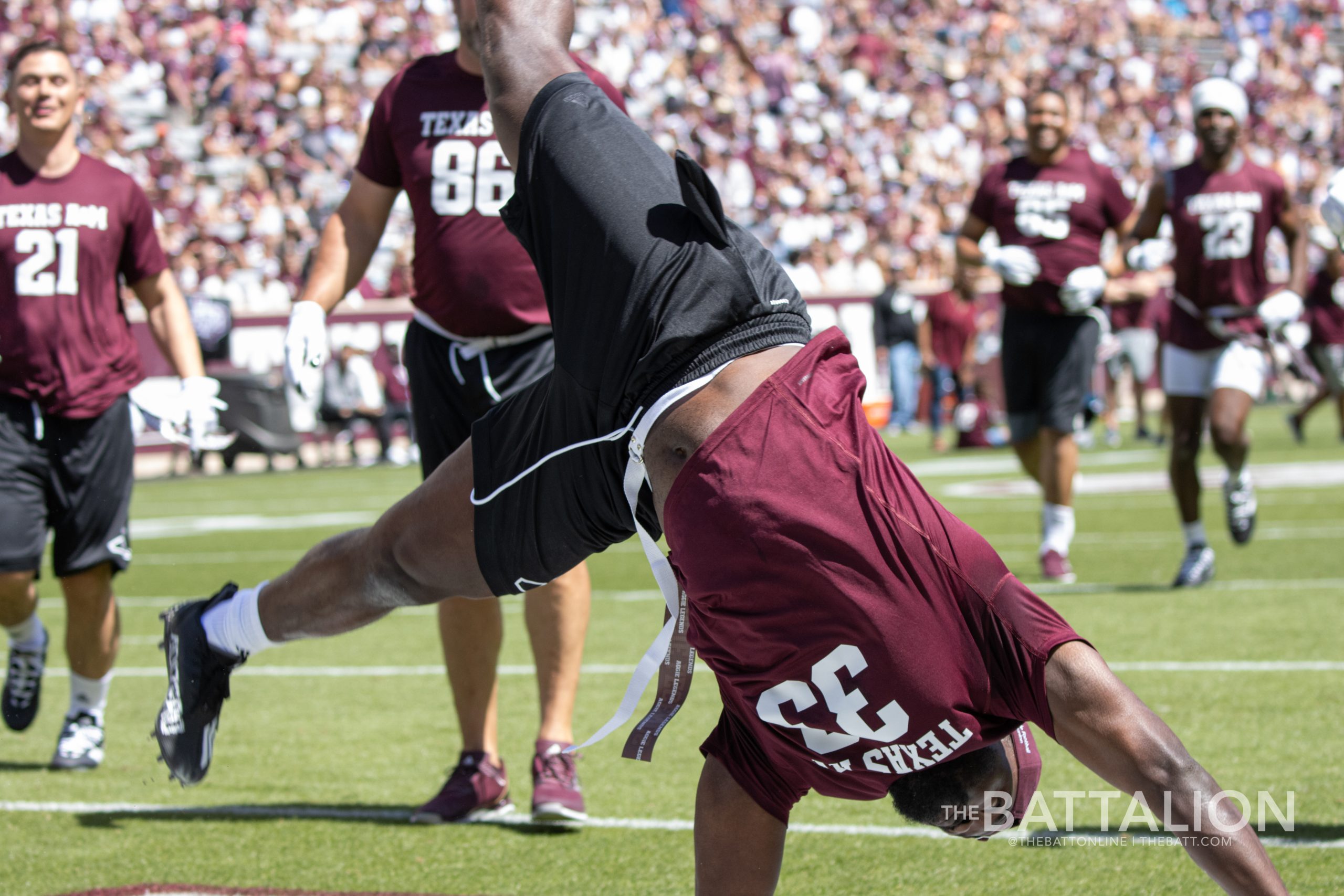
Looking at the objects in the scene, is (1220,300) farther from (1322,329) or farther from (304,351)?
(1322,329)

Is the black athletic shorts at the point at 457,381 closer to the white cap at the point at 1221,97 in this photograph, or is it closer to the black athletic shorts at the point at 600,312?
the black athletic shorts at the point at 600,312

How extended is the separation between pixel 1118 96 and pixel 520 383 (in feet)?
92.8

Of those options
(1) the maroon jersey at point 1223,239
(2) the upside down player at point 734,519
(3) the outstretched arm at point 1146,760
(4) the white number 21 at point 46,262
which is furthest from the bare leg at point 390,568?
(1) the maroon jersey at point 1223,239

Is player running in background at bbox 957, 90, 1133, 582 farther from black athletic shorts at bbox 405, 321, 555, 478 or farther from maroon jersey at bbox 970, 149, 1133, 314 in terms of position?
black athletic shorts at bbox 405, 321, 555, 478

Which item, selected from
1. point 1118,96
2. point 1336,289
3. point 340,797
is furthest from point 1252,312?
point 1118,96

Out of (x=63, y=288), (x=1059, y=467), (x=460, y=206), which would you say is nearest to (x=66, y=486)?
(x=63, y=288)

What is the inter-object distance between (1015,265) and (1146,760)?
19.3 feet

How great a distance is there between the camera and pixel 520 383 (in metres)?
4.52

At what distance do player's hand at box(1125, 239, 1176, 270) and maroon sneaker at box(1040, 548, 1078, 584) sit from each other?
1.63 meters

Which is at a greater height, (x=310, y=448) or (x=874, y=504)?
(x=874, y=504)

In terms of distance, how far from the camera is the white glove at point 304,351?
13.4ft

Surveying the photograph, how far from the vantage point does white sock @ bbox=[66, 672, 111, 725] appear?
5105 millimetres

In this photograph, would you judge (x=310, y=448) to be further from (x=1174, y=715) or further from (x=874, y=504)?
(x=874, y=504)

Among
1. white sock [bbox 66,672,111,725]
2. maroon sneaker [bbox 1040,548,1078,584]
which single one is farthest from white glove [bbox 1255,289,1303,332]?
white sock [bbox 66,672,111,725]
